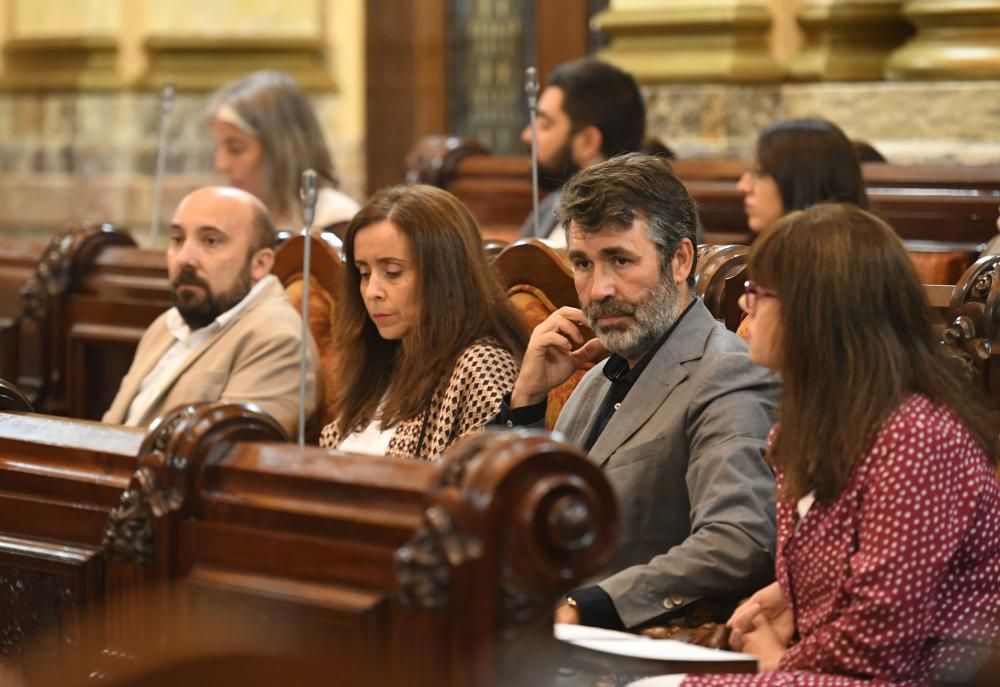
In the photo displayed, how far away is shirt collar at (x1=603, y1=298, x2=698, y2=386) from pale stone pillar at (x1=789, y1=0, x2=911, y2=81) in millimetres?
3610

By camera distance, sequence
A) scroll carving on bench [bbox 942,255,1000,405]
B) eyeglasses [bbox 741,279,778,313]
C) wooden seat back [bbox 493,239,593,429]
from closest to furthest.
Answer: eyeglasses [bbox 741,279,778,313]
scroll carving on bench [bbox 942,255,1000,405]
wooden seat back [bbox 493,239,593,429]

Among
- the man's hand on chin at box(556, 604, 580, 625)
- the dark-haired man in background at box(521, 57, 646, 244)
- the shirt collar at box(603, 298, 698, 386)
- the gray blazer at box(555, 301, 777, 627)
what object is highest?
the dark-haired man in background at box(521, 57, 646, 244)

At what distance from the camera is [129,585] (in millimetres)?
2348

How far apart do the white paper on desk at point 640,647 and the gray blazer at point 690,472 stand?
0.22 meters

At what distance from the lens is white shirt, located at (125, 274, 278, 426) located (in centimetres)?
434

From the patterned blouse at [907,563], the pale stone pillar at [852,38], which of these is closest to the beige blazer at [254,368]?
the patterned blouse at [907,563]

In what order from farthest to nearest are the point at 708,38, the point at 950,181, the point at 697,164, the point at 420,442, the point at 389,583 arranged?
1. the point at 708,38
2. the point at 697,164
3. the point at 950,181
4. the point at 420,442
5. the point at 389,583

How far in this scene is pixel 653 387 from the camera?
3.00 metres

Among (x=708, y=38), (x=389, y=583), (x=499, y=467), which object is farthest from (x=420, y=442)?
(x=708, y=38)

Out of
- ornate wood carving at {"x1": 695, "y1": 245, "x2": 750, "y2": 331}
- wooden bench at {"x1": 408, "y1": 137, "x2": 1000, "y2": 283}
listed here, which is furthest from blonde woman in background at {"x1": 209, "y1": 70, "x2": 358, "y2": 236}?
ornate wood carving at {"x1": 695, "y1": 245, "x2": 750, "y2": 331}

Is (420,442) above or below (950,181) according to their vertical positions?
below

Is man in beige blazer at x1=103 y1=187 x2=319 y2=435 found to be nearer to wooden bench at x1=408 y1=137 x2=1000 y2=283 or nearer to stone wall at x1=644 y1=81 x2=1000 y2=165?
wooden bench at x1=408 y1=137 x2=1000 y2=283

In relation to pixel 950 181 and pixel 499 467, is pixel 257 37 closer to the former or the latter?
pixel 950 181

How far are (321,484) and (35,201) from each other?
6812 millimetres
